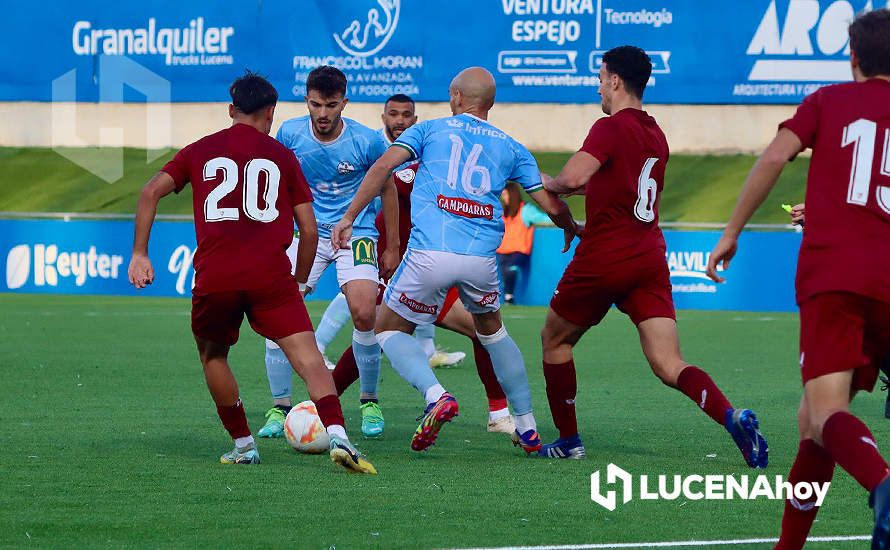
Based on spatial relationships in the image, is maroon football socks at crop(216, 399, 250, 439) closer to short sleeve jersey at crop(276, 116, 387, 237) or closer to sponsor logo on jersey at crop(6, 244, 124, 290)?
short sleeve jersey at crop(276, 116, 387, 237)

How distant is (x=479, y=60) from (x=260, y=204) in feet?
71.6

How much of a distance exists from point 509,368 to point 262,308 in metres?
1.59

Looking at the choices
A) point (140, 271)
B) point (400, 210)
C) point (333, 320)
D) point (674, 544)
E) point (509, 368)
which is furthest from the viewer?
point (333, 320)

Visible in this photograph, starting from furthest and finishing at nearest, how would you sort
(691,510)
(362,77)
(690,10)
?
(362,77)
(690,10)
(691,510)

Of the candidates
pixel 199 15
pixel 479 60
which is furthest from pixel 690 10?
pixel 199 15

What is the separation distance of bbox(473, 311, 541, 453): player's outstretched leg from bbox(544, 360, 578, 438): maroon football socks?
205 millimetres

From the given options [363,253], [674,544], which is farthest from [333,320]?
[674,544]

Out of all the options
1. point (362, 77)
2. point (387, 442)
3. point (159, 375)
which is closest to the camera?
point (387, 442)

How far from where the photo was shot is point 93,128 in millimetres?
33031

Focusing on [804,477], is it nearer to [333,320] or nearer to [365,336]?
[365,336]

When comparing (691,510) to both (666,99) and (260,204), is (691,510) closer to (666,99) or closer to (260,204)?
(260,204)

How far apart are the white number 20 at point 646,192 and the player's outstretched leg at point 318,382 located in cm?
176

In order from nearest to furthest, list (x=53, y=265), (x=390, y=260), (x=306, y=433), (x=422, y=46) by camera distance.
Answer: (x=306, y=433) < (x=390, y=260) < (x=53, y=265) < (x=422, y=46)

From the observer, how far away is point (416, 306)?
7945mm
